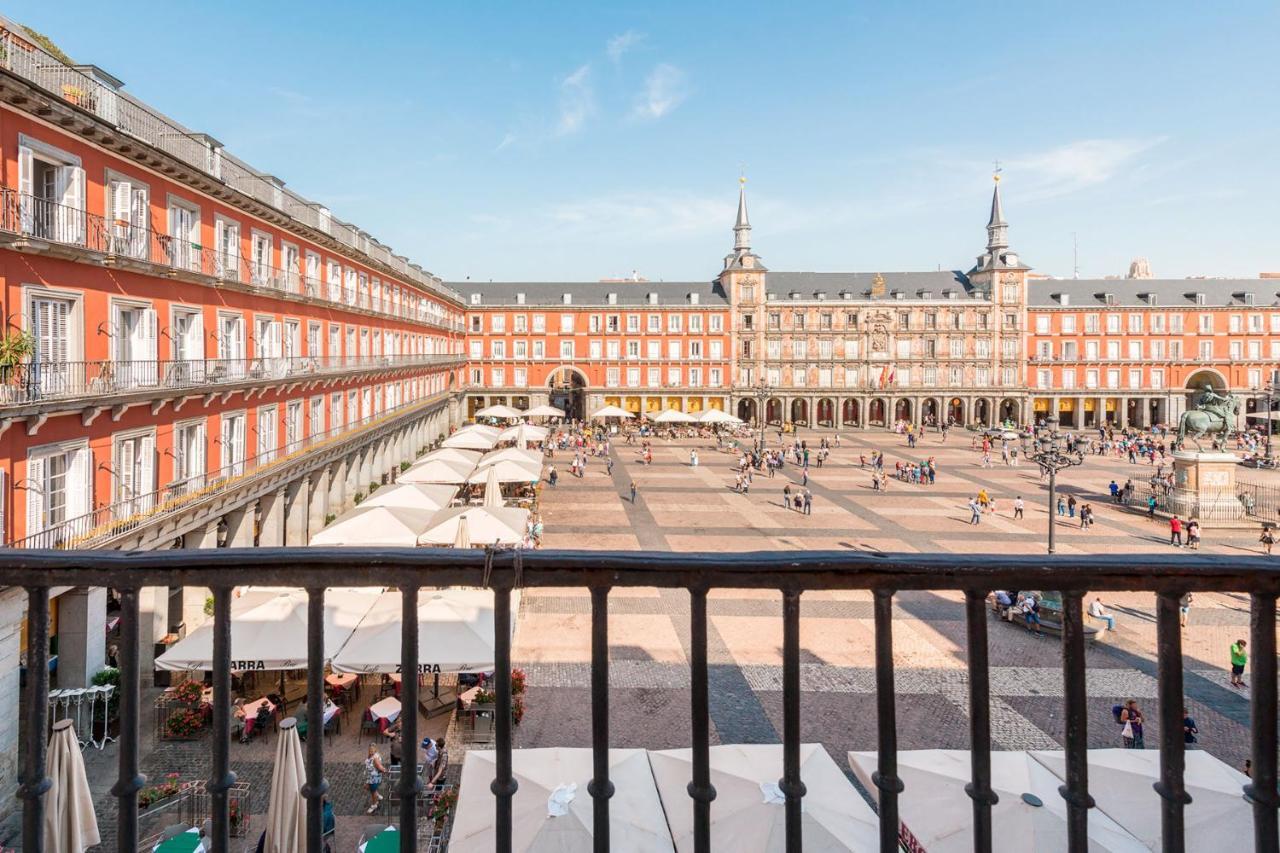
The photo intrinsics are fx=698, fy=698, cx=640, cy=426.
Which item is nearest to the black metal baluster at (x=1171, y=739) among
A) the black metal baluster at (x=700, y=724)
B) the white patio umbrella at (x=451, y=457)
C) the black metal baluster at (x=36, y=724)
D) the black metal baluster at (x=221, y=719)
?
the black metal baluster at (x=700, y=724)

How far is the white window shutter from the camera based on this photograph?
11.7m

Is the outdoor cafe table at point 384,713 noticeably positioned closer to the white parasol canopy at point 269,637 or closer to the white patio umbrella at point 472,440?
the white parasol canopy at point 269,637

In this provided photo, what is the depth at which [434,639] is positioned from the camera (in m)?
10.7

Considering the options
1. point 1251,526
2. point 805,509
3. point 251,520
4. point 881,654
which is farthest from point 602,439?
point 881,654

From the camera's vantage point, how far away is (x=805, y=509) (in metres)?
28.6

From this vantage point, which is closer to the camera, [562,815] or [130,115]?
[562,815]

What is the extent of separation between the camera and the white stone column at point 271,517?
21.7 meters

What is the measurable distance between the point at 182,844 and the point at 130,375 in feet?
33.9

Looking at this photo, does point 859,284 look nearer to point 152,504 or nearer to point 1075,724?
point 152,504

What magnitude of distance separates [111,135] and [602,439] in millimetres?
41157

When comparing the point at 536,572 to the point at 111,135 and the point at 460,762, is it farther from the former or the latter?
the point at 111,135

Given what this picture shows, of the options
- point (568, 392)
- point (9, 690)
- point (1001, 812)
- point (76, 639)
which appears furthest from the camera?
point (568, 392)

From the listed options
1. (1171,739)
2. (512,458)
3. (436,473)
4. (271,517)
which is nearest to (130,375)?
(271,517)

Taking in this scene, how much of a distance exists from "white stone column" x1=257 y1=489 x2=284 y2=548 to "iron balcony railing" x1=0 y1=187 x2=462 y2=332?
6.50 metres
